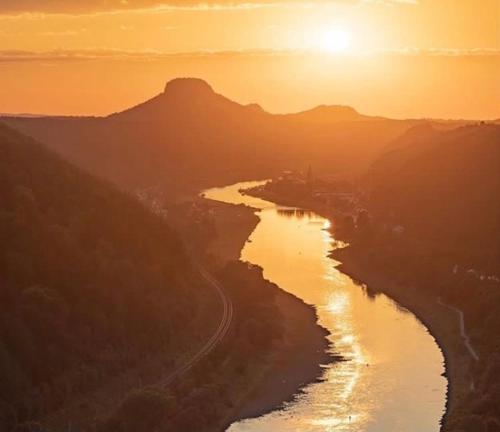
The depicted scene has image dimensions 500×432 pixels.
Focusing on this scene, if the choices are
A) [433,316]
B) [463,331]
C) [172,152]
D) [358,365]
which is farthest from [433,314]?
[172,152]

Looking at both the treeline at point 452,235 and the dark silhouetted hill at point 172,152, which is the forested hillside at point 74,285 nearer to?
the treeline at point 452,235

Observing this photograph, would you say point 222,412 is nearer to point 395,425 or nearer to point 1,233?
point 395,425

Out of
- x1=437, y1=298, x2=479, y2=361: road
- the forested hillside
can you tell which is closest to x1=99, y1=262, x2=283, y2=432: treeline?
the forested hillside

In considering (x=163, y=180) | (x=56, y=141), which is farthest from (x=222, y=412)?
(x=56, y=141)

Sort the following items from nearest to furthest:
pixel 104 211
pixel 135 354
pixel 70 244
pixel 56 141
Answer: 1. pixel 135 354
2. pixel 70 244
3. pixel 104 211
4. pixel 56 141

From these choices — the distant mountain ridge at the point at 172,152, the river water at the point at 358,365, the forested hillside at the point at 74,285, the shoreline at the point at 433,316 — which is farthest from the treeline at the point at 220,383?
the distant mountain ridge at the point at 172,152

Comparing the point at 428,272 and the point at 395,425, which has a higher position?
the point at 428,272

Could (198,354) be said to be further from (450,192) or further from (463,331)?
(450,192)
